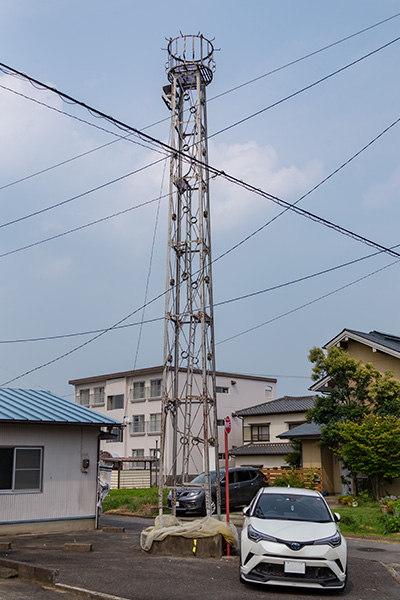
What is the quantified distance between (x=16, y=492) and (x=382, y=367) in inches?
595

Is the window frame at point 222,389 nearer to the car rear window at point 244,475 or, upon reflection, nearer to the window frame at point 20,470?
the car rear window at point 244,475

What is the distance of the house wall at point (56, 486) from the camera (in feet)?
48.3

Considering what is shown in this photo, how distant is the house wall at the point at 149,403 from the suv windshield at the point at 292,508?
100ft

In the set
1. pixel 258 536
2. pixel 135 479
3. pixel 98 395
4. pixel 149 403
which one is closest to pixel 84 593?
pixel 258 536

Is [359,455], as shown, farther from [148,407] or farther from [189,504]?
[148,407]

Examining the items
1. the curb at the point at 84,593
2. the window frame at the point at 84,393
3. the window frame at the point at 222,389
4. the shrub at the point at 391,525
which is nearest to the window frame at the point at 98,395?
the window frame at the point at 84,393

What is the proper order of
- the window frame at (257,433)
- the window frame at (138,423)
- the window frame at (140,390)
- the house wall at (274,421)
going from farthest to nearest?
the window frame at (140,390), the window frame at (138,423), the window frame at (257,433), the house wall at (274,421)

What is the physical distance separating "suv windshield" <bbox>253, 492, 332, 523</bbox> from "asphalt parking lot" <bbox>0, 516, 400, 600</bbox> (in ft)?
3.44

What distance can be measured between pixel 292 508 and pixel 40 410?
8.72 metres

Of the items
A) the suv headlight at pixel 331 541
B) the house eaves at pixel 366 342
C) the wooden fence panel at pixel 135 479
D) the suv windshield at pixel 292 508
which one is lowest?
the wooden fence panel at pixel 135 479

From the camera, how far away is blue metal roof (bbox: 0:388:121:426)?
48.9 feet

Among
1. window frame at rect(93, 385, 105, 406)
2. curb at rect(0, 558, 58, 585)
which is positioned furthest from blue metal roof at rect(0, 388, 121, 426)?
window frame at rect(93, 385, 105, 406)

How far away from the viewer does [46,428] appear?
15.6 metres

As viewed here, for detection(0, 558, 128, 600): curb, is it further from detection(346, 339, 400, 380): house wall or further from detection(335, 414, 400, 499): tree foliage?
detection(346, 339, 400, 380): house wall
